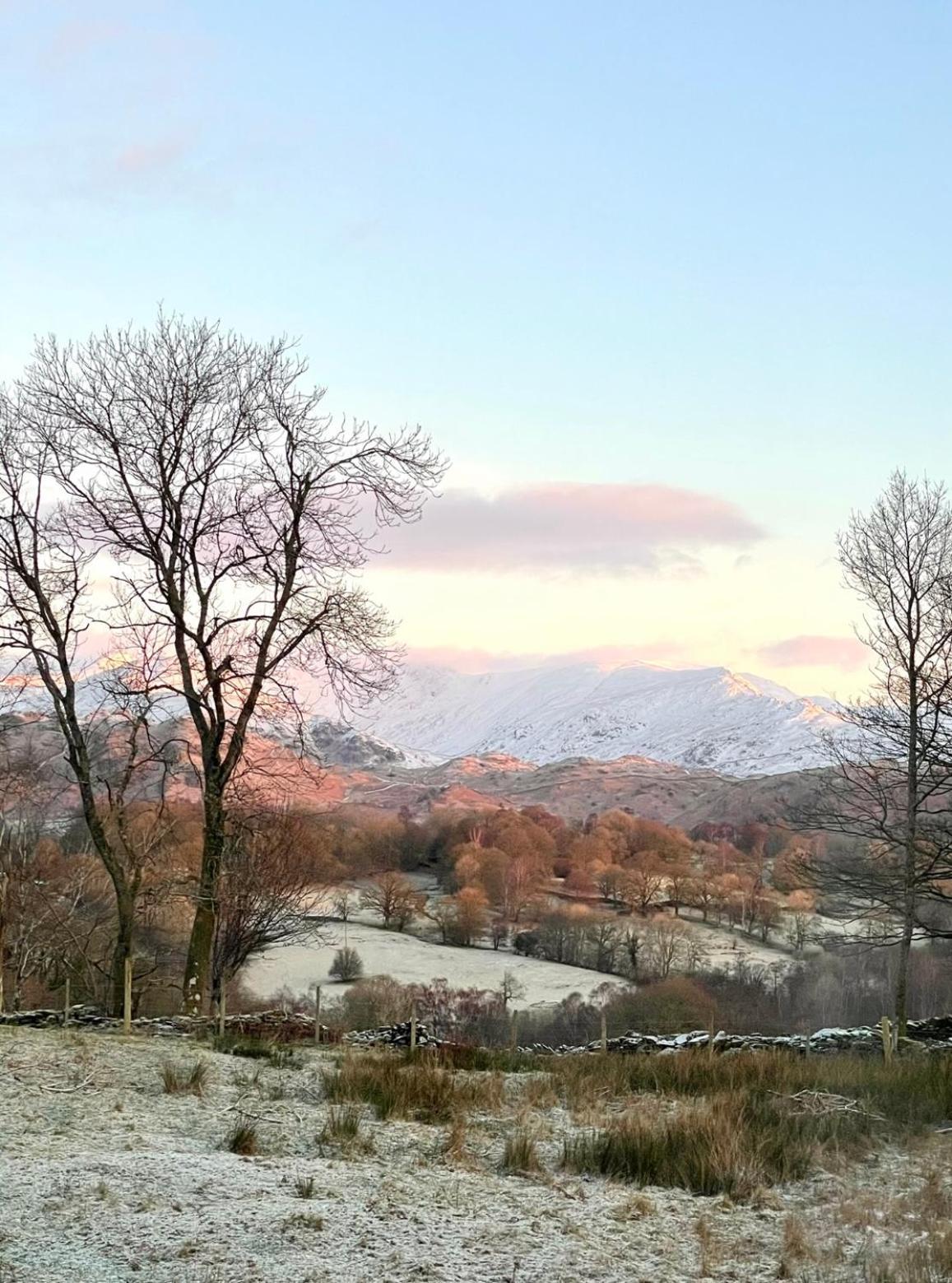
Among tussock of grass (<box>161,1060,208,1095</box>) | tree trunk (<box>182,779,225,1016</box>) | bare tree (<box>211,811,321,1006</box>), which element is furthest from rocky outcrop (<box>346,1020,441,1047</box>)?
bare tree (<box>211,811,321,1006</box>)

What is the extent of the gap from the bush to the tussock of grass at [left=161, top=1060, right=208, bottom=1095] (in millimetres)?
59150

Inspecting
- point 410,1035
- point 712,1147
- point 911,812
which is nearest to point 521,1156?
point 712,1147

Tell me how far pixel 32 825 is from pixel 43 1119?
118 feet

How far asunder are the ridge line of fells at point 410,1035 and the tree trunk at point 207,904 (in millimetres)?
426

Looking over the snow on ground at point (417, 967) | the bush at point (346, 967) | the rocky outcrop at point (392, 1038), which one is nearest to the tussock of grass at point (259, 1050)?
the rocky outcrop at point (392, 1038)

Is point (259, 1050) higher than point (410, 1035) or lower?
higher

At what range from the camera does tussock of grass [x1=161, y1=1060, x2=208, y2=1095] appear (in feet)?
34.1

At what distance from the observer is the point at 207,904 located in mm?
17062

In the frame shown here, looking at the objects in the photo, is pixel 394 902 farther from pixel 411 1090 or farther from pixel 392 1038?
pixel 411 1090

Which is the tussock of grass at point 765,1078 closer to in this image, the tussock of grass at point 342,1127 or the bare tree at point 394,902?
the tussock of grass at point 342,1127

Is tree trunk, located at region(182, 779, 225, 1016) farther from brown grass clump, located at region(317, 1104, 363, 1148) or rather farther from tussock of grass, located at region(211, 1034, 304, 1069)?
brown grass clump, located at region(317, 1104, 363, 1148)

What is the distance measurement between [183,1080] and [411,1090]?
2331 mm

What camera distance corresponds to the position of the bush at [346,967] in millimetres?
68500

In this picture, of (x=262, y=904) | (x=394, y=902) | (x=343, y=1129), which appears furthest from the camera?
(x=394, y=902)
